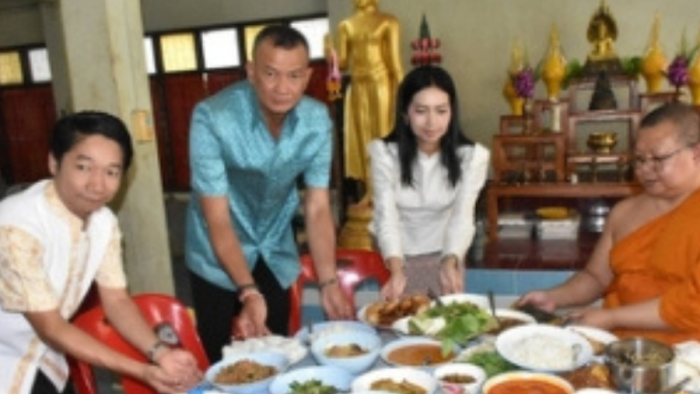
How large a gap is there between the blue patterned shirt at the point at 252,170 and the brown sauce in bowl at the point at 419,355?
0.76 metres

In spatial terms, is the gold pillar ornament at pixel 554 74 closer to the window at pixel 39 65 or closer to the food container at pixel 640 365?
the food container at pixel 640 365

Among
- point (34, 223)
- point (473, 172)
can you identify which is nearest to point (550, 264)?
point (473, 172)

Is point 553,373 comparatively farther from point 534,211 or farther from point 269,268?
point 534,211

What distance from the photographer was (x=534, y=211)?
4.20 meters

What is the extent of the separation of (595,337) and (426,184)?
894 mm

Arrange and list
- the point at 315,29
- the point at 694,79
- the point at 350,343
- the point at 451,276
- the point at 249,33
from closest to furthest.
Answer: the point at 350,343
the point at 451,276
the point at 694,79
the point at 315,29
the point at 249,33

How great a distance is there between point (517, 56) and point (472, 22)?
69 cm

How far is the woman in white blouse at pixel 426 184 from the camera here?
7.25 ft

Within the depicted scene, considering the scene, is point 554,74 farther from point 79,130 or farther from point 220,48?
point 220,48

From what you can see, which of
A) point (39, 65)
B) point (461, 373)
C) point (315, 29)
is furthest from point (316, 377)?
point (39, 65)

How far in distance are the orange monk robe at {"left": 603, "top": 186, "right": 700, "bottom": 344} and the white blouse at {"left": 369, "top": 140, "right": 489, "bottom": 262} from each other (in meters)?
0.53

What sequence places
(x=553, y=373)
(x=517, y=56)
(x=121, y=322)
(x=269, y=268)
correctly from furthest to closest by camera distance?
(x=517, y=56)
(x=269, y=268)
(x=121, y=322)
(x=553, y=373)

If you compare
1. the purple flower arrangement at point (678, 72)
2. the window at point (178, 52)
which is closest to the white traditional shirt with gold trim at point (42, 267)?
the purple flower arrangement at point (678, 72)

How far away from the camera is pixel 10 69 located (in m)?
7.98
